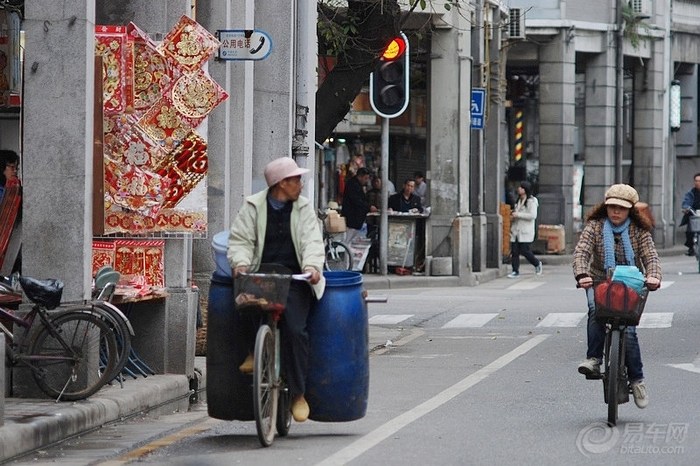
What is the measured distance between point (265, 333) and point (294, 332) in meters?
0.27

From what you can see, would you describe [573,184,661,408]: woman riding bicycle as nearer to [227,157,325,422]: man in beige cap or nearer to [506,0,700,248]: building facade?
[227,157,325,422]: man in beige cap

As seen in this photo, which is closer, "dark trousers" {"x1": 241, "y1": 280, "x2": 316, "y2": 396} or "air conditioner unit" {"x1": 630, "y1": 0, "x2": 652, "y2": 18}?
"dark trousers" {"x1": 241, "y1": 280, "x2": 316, "y2": 396}

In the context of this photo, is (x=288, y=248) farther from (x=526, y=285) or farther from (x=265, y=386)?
(x=526, y=285)

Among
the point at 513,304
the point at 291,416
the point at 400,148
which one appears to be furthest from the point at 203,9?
the point at 400,148

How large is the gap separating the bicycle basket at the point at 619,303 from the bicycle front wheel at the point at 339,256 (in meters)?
17.4

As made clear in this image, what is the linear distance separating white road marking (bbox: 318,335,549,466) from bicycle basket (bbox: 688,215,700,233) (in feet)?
49.8

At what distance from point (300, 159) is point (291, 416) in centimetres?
779

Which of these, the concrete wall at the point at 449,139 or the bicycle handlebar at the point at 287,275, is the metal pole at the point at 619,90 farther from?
the bicycle handlebar at the point at 287,275

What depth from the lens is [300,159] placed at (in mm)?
18688

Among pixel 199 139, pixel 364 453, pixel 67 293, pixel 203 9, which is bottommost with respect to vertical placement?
pixel 364 453

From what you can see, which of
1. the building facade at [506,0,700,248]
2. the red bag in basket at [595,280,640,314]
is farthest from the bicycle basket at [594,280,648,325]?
the building facade at [506,0,700,248]

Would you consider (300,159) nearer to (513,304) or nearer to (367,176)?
(513,304)

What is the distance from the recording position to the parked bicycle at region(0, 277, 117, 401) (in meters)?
11.8

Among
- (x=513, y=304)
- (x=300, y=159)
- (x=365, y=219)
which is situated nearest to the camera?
(x=300, y=159)
